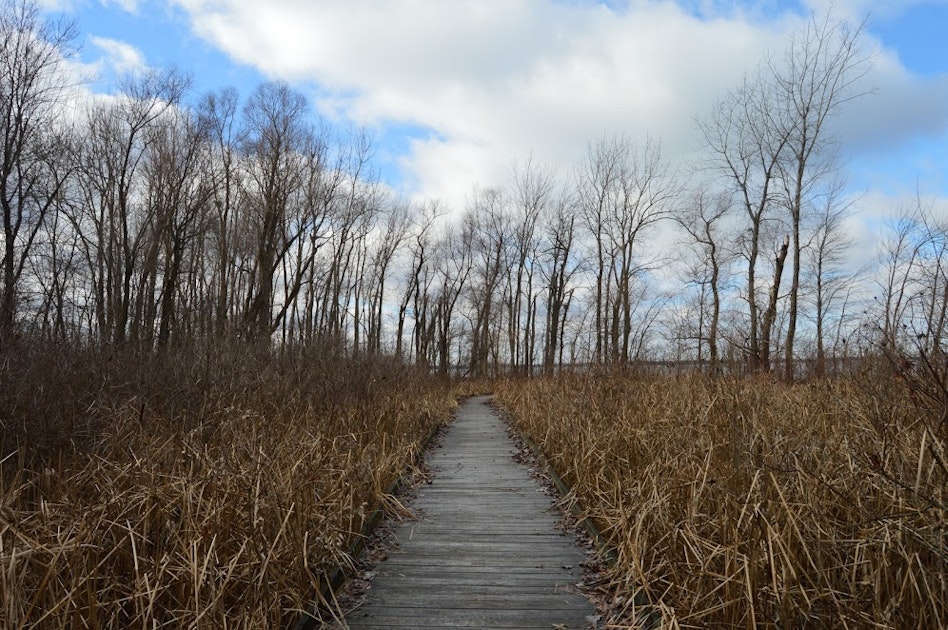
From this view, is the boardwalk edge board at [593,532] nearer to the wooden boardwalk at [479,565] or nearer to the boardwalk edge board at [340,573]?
the wooden boardwalk at [479,565]

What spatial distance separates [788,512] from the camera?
115 inches

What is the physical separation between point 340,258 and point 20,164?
16.6 m

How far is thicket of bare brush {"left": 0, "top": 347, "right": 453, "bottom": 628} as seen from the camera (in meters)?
2.86

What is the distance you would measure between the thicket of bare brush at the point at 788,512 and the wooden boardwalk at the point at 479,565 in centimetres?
47

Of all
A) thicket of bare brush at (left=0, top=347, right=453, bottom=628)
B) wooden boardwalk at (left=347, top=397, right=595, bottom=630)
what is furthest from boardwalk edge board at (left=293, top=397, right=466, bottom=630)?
wooden boardwalk at (left=347, top=397, right=595, bottom=630)

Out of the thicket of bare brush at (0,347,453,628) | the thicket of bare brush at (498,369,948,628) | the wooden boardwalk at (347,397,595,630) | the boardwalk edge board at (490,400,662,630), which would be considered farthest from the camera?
the wooden boardwalk at (347,397,595,630)

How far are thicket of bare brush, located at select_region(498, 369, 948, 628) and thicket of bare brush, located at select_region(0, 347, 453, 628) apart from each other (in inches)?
93.1

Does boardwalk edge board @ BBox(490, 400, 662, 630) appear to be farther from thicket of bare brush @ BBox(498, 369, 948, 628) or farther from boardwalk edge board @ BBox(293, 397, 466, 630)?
boardwalk edge board @ BBox(293, 397, 466, 630)

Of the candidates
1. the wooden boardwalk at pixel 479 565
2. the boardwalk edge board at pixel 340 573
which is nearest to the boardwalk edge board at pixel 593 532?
the wooden boardwalk at pixel 479 565

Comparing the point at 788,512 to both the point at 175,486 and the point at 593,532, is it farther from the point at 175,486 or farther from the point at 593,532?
the point at 175,486

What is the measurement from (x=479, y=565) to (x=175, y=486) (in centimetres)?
248

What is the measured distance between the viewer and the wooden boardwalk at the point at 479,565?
12.0ft

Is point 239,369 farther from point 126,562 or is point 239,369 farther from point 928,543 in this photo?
point 928,543

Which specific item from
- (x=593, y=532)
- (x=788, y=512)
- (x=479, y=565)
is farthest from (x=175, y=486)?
(x=788, y=512)
